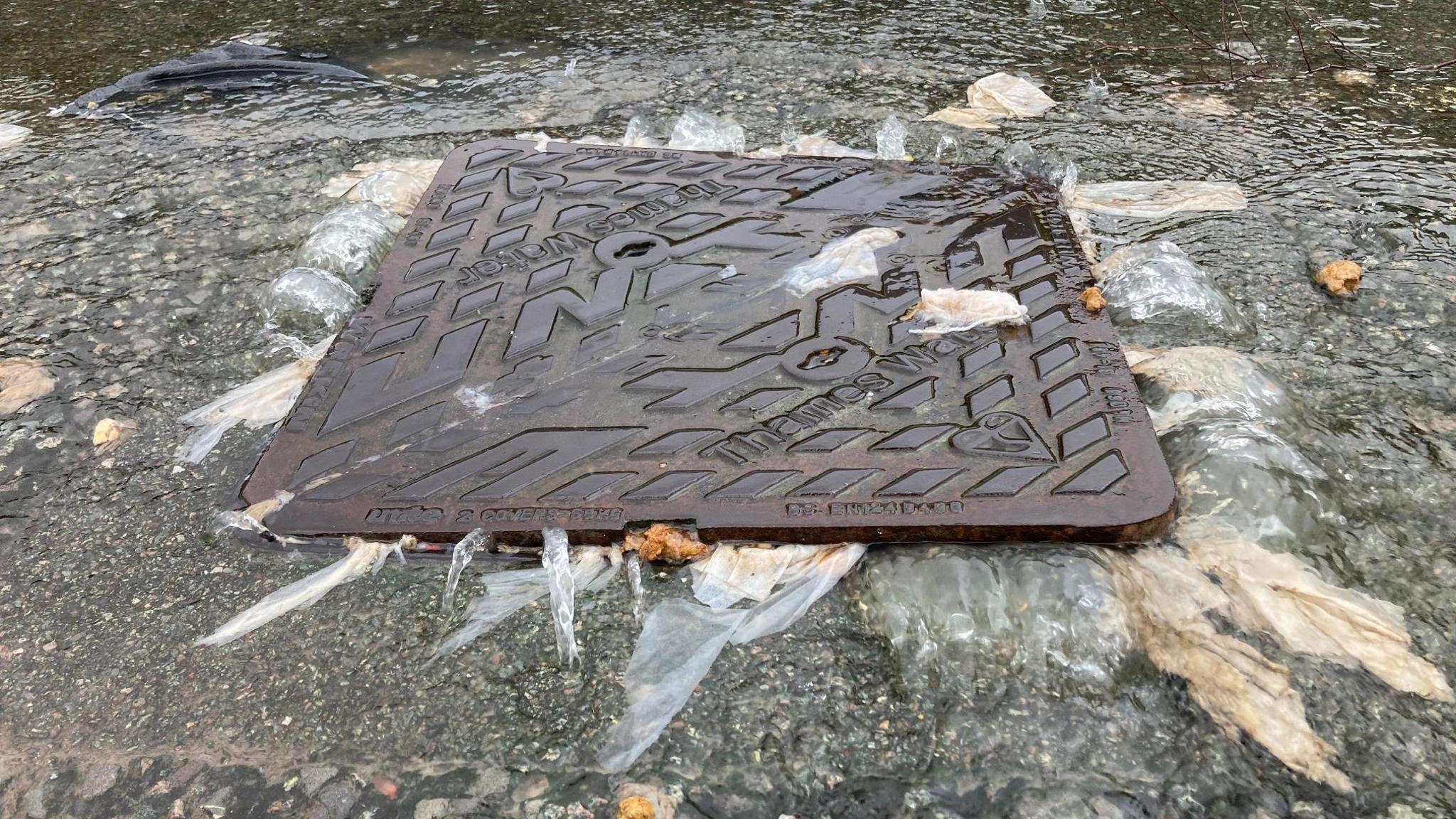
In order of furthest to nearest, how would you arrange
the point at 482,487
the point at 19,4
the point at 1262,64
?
→ the point at 19,4 < the point at 1262,64 < the point at 482,487

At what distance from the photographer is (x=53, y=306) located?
2.27 metres

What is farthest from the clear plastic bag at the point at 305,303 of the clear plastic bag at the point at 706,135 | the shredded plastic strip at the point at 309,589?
the clear plastic bag at the point at 706,135

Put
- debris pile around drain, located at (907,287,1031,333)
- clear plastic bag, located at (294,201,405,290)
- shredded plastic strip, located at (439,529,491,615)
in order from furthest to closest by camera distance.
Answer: clear plastic bag, located at (294,201,405,290)
debris pile around drain, located at (907,287,1031,333)
shredded plastic strip, located at (439,529,491,615)

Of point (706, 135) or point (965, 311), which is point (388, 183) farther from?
point (965, 311)

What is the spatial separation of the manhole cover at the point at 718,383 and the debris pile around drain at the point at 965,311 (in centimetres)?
3

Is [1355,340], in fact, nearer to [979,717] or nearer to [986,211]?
[986,211]

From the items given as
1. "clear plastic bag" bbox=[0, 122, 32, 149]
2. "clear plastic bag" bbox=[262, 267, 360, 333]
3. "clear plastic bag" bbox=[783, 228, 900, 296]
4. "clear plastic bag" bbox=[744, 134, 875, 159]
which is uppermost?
"clear plastic bag" bbox=[0, 122, 32, 149]

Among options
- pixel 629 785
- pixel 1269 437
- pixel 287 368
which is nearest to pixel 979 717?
pixel 629 785

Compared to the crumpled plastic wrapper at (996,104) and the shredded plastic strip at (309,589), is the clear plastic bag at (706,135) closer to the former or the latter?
the crumpled plastic wrapper at (996,104)

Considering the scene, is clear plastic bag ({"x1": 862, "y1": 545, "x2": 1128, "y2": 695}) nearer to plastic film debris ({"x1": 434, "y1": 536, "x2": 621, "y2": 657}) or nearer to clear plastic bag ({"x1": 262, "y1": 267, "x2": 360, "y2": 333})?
plastic film debris ({"x1": 434, "y1": 536, "x2": 621, "y2": 657})

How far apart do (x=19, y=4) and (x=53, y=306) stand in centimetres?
284

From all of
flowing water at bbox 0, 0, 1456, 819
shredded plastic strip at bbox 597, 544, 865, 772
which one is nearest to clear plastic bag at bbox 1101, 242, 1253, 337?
flowing water at bbox 0, 0, 1456, 819

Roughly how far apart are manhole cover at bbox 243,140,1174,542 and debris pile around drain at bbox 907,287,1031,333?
0.03m

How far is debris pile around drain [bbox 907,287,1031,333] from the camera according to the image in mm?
1944
